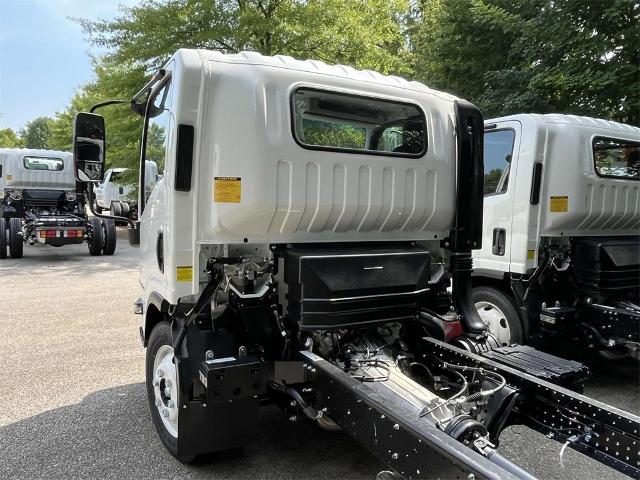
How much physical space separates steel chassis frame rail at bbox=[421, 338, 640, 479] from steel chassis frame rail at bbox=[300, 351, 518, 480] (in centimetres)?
85

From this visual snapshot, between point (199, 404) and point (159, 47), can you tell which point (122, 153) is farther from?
point (199, 404)

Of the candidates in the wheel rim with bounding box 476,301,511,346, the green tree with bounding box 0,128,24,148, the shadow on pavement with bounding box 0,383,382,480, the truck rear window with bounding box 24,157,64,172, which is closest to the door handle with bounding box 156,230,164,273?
the shadow on pavement with bounding box 0,383,382,480

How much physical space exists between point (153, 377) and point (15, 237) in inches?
425

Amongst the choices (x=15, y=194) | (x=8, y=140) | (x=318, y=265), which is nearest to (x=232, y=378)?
(x=318, y=265)

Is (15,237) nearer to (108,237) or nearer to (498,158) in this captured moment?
(108,237)

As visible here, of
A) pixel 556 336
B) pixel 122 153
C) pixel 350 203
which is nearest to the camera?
pixel 350 203

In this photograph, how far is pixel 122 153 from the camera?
1474 centimetres

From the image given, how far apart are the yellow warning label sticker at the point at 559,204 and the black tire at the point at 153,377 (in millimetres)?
3607

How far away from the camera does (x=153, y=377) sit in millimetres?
3402

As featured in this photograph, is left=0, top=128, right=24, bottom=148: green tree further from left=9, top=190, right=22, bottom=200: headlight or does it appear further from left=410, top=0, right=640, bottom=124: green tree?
left=410, top=0, right=640, bottom=124: green tree

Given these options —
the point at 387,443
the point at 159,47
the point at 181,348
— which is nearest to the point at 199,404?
the point at 181,348

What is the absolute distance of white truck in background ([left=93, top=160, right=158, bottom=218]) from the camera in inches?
143

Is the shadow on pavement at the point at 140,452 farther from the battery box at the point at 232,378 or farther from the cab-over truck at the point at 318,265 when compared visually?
the battery box at the point at 232,378

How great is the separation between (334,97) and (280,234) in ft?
2.96
